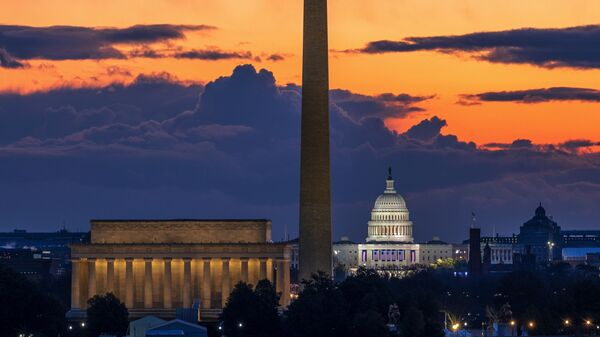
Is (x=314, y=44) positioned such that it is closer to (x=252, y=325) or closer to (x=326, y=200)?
(x=326, y=200)

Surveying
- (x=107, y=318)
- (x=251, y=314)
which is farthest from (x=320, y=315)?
(x=107, y=318)

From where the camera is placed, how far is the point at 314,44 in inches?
7776

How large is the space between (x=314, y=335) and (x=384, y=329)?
666cm

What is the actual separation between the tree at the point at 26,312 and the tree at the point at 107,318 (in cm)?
261

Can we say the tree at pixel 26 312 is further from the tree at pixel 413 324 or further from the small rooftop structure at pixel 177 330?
the tree at pixel 413 324

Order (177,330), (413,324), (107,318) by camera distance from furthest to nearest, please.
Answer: (107,318), (413,324), (177,330)

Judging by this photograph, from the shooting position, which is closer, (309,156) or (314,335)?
(314,335)

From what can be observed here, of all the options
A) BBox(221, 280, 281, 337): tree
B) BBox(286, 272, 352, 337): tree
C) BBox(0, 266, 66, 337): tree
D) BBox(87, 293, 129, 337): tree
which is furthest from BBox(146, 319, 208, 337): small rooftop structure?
BBox(87, 293, 129, 337): tree

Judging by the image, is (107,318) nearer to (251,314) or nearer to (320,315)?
(251,314)

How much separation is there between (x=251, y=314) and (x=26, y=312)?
724 inches

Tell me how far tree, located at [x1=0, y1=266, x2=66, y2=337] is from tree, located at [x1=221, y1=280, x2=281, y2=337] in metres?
14.2

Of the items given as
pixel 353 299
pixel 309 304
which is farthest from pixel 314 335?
pixel 353 299

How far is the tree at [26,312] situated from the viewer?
181750 mm

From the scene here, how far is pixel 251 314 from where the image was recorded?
7387 inches
